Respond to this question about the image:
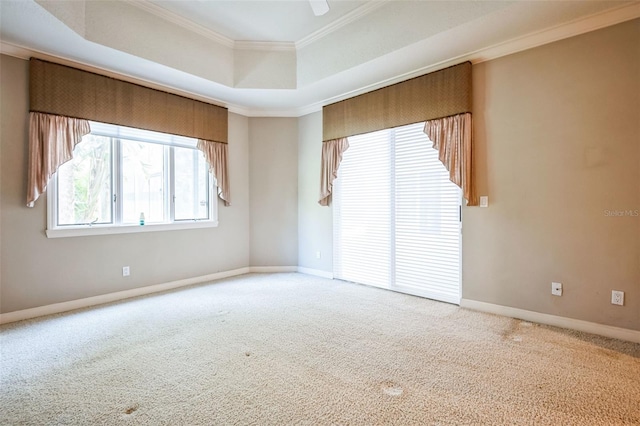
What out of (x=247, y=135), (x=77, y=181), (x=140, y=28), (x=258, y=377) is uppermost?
(x=140, y=28)

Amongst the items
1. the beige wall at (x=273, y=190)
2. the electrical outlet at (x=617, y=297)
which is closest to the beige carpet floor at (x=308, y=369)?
the electrical outlet at (x=617, y=297)

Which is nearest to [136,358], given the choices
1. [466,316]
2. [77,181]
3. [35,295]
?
[35,295]

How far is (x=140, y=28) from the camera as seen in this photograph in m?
3.37

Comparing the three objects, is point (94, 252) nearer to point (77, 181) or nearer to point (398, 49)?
point (77, 181)

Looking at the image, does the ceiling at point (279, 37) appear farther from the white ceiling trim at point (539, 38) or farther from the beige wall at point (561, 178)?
the beige wall at point (561, 178)

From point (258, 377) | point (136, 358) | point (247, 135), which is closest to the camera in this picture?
point (258, 377)

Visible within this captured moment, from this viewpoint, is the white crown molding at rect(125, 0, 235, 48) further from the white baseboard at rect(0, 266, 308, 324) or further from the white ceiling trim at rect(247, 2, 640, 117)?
the white baseboard at rect(0, 266, 308, 324)

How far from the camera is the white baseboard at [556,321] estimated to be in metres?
2.72

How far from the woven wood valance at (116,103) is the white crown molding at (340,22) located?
1780mm

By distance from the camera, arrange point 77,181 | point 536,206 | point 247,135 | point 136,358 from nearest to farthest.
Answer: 1. point 136,358
2. point 536,206
3. point 77,181
4. point 247,135

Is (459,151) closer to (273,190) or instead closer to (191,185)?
(273,190)

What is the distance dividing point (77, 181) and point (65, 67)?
4.16 feet

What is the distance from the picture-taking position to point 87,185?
3.80 meters

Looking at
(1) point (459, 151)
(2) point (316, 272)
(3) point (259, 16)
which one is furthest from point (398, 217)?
(3) point (259, 16)
